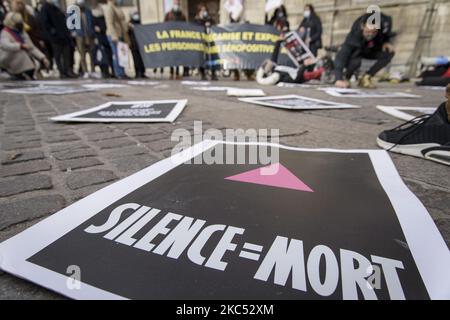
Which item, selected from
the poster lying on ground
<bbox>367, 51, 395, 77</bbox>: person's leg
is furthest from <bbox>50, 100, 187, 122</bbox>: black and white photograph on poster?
the poster lying on ground

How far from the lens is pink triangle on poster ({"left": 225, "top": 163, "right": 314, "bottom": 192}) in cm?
72

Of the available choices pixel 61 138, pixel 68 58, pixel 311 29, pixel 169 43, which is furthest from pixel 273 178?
pixel 68 58

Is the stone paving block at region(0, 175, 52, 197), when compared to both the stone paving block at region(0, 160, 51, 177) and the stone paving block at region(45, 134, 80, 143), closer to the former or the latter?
the stone paving block at region(0, 160, 51, 177)

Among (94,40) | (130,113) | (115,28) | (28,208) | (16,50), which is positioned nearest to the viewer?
(28,208)

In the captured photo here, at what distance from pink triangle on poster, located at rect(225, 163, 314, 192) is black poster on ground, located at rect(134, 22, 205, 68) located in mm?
6291

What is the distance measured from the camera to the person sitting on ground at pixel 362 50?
412 cm

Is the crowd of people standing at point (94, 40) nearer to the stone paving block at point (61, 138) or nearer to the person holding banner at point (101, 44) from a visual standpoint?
the person holding banner at point (101, 44)

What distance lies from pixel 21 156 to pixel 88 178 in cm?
44

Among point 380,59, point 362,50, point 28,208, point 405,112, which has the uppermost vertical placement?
point 362,50

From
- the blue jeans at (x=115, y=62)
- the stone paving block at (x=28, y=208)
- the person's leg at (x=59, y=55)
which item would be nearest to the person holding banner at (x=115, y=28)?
the blue jeans at (x=115, y=62)

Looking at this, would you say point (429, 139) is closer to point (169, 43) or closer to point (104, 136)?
point (104, 136)

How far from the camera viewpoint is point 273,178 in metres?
0.77

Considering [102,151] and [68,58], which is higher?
[68,58]

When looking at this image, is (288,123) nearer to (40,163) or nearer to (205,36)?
(40,163)
